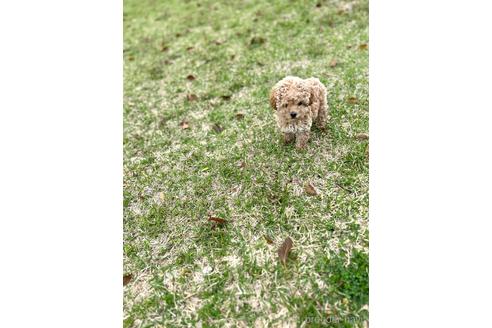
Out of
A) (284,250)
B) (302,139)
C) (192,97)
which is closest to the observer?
(284,250)

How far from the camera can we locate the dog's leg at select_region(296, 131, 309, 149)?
13.8 ft

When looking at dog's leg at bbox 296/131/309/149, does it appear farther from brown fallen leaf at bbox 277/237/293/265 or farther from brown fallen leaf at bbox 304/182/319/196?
brown fallen leaf at bbox 277/237/293/265

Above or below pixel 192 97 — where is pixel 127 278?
below

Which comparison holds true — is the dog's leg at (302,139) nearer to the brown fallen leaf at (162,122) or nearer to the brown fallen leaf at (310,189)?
the brown fallen leaf at (310,189)

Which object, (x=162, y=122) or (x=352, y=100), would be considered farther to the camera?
(x=162, y=122)

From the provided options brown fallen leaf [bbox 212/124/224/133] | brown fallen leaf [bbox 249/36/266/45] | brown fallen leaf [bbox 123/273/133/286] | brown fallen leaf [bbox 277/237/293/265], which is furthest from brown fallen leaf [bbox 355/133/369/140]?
brown fallen leaf [bbox 249/36/266/45]

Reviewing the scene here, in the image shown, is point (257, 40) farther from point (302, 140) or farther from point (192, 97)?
point (302, 140)

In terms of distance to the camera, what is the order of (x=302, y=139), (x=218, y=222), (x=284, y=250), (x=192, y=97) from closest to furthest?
(x=284, y=250) → (x=218, y=222) → (x=302, y=139) → (x=192, y=97)

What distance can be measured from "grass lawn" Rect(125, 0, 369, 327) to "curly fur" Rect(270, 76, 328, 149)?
246 millimetres

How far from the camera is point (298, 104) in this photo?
3.92 m

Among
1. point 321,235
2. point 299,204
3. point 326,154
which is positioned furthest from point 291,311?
point 326,154

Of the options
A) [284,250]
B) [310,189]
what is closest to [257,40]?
[310,189]

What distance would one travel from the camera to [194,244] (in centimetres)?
361

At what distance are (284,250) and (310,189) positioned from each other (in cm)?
79
